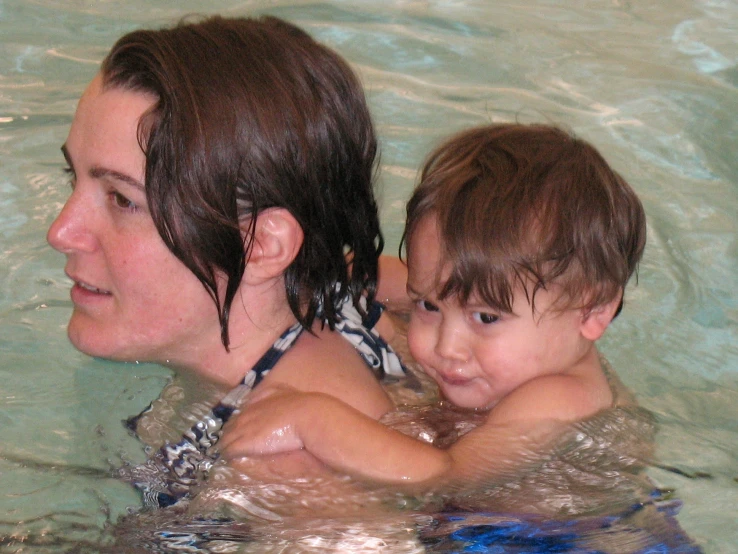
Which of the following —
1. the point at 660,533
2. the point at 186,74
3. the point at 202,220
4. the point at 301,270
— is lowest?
the point at 660,533

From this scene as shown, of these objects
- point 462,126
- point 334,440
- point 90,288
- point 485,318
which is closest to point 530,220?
point 485,318

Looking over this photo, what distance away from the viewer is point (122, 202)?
2.17 m

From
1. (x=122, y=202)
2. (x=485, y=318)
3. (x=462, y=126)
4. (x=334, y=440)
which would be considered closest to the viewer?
(x=334, y=440)

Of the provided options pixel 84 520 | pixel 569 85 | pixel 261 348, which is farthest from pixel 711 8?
pixel 84 520

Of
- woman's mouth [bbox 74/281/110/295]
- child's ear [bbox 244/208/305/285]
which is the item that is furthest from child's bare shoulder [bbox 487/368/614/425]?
woman's mouth [bbox 74/281/110/295]

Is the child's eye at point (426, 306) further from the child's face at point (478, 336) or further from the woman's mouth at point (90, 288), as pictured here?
the woman's mouth at point (90, 288)

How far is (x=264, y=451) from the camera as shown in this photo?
212 centimetres

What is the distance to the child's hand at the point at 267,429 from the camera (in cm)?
211

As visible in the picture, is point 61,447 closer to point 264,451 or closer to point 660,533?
point 264,451

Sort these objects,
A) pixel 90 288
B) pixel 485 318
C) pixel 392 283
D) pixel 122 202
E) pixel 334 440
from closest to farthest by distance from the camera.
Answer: pixel 334 440
pixel 122 202
pixel 90 288
pixel 485 318
pixel 392 283

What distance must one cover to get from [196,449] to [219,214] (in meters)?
0.58

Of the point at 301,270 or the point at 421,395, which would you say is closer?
the point at 301,270

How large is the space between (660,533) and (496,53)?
3298 mm

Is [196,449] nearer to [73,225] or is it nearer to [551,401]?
[73,225]
